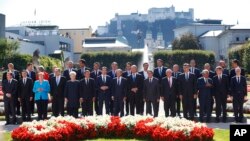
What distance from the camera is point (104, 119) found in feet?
42.1

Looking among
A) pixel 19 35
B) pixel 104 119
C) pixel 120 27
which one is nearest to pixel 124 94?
pixel 104 119

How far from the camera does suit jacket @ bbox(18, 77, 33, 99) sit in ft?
53.4

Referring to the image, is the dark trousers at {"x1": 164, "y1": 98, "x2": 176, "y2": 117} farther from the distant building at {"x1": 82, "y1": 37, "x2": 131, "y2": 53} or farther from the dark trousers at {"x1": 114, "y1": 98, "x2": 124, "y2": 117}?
the distant building at {"x1": 82, "y1": 37, "x2": 131, "y2": 53}

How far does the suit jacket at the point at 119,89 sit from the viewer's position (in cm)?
1630

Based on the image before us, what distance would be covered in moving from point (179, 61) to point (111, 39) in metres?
29.3

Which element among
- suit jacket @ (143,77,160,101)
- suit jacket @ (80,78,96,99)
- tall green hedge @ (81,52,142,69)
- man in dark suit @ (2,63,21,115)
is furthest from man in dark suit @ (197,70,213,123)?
tall green hedge @ (81,52,142,69)

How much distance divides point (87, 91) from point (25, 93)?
6.93 feet

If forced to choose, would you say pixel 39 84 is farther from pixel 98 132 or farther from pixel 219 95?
pixel 219 95

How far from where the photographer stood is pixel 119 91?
16.3 meters

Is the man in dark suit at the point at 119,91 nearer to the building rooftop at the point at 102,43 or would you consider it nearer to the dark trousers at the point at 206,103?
the dark trousers at the point at 206,103

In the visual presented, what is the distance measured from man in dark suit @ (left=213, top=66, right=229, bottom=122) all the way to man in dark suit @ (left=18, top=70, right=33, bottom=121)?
6241mm

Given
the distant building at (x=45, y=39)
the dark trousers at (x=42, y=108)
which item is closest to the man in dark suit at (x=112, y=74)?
the dark trousers at (x=42, y=108)

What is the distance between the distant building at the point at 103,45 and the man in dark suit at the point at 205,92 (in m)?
82.2

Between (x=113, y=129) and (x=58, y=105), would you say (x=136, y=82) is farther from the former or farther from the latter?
(x=113, y=129)
